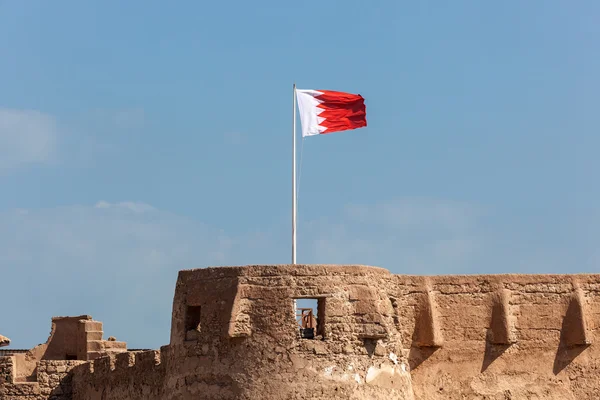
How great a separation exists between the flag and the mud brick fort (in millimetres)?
4195

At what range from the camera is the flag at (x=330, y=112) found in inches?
1330

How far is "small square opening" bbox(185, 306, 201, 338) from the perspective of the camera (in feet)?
101

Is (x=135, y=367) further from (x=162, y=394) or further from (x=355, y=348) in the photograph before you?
(x=355, y=348)

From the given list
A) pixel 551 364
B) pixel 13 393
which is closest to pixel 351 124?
pixel 551 364

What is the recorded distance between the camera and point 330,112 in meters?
33.9

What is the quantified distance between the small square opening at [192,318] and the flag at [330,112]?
5.34 meters

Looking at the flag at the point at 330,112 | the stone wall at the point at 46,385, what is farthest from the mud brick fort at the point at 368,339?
the flag at the point at 330,112

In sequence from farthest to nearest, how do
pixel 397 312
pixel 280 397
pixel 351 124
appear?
pixel 351 124 → pixel 397 312 → pixel 280 397

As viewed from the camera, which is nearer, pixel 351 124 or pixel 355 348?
pixel 355 348

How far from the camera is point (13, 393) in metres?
39.5

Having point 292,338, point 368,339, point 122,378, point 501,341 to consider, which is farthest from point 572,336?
point 122,378

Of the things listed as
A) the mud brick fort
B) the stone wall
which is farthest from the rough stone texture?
the mud brick fort

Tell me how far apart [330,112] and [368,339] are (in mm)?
6573

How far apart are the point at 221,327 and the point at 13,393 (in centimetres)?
1183
